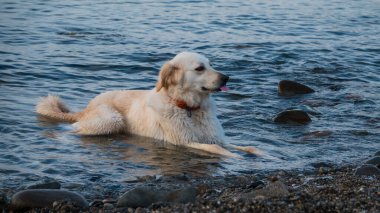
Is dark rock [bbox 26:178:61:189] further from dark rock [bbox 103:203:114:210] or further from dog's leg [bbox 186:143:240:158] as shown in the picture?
dog's leg [bbox 186:143:240:158]

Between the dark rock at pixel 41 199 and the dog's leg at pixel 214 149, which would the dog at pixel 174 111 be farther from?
the dark rock at pixel 41 199

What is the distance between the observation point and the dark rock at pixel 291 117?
32.1 ft

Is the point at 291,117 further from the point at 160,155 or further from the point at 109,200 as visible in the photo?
the point at 109,200

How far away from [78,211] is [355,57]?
31.6 feet

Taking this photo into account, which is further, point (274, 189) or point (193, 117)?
point (193, 117)

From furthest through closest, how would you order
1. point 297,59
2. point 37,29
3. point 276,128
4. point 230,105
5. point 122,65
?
point 37,29, point 297,59, point 122,65, point 230,105, point 276,128

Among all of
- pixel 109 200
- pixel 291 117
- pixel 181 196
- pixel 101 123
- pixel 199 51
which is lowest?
pixel 291 117

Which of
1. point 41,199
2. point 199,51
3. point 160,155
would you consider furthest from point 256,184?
point 199,51

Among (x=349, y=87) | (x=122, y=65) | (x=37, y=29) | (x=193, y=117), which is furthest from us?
(x=37, y=29)

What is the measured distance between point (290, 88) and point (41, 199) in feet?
20.8

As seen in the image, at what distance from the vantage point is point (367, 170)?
23.7 ft

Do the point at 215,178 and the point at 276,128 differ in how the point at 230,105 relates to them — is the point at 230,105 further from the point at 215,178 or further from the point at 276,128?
the point at 215,178

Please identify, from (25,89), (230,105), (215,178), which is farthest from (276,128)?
(25,89)

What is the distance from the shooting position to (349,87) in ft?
38.9
